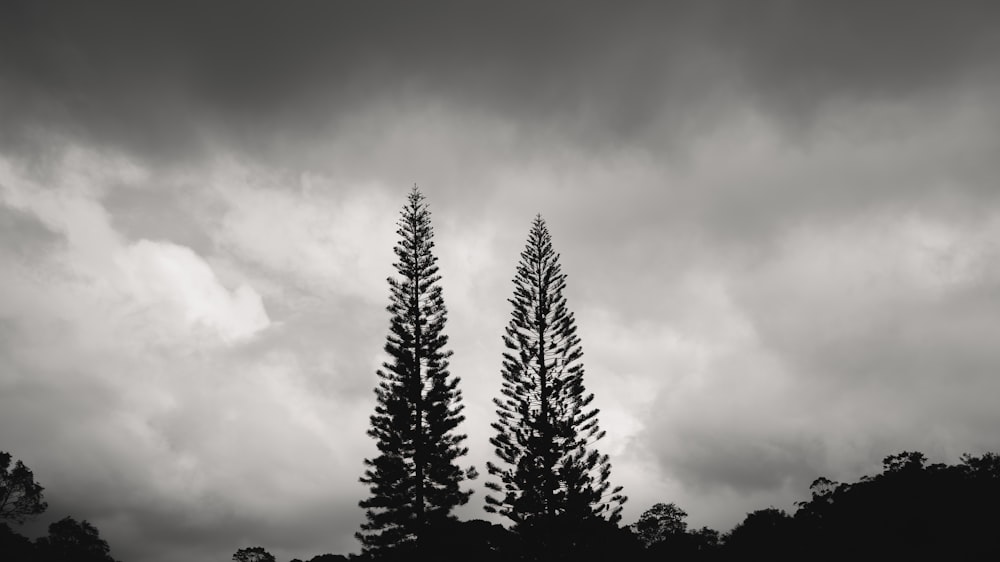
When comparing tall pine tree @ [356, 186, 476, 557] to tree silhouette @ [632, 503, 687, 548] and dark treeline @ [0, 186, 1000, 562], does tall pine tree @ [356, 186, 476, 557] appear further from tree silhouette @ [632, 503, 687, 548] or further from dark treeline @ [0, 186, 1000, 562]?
tree silhouette @ [632, 503, 687, 548]

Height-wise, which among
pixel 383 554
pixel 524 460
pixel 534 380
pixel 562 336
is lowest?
pixel 383 554

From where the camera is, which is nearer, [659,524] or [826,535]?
[826,535]

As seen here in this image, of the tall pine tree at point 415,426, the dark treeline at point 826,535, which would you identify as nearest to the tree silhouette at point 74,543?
the dark treeline at point 826,535

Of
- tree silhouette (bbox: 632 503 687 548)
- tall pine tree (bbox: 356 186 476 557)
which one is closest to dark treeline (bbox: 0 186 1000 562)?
tall pine tree (bbox: 356 186 476 557)

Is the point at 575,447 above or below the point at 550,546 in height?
above

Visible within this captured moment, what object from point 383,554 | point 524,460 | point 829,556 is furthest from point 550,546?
point 829,556

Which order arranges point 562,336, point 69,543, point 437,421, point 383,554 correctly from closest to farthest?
point 383,554 < point 437,421 < point 562,336 < point 69,543

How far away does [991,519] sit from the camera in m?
26.5

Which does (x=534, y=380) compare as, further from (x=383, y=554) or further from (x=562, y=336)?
(x=383, y=554)

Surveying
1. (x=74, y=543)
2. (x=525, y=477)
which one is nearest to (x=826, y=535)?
(x=525, y=477)

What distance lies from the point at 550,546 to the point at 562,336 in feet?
27.4

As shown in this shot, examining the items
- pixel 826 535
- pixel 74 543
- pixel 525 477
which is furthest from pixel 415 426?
pixel 74 543

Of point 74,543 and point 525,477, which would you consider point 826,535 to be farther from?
point 74,543

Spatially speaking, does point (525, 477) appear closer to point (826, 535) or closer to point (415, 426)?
point (415, 426)
